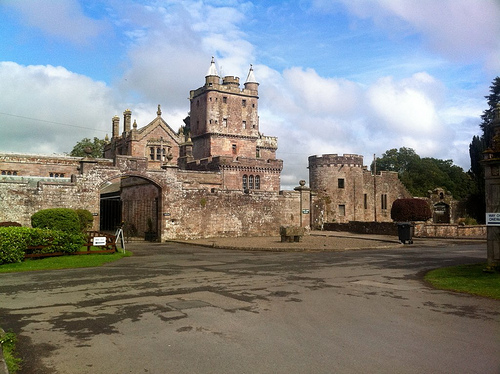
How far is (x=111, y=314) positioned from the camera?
7965 millimetres

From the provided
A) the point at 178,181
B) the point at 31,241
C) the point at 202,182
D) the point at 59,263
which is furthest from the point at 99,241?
the point at 202,182

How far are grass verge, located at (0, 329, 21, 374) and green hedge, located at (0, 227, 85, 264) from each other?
964 cm

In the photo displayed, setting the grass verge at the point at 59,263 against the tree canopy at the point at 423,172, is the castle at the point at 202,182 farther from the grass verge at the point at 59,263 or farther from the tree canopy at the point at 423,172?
the tree canopy at the point at 423,172

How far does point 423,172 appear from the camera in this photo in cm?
A: 7488

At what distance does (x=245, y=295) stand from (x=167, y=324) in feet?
9.25

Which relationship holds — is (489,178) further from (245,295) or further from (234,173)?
(234,173)

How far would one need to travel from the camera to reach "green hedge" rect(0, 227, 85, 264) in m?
15.2

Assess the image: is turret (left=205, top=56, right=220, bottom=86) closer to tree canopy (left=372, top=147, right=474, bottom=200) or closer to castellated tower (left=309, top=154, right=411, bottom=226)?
castellated tower (left=309, top=154, right=411, bottom=226)

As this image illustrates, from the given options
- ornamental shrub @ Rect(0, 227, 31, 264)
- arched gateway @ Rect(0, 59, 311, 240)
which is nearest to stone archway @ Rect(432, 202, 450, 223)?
arched gateway @ Rect(0, 59, 311, 240)

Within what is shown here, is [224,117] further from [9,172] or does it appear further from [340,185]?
[9,172]

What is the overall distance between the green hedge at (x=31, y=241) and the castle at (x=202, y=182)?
8412mm

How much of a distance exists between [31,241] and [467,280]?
573 inches

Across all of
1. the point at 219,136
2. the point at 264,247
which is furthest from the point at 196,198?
the point at 219,136

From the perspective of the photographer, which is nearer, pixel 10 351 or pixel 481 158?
pixel 10 351
